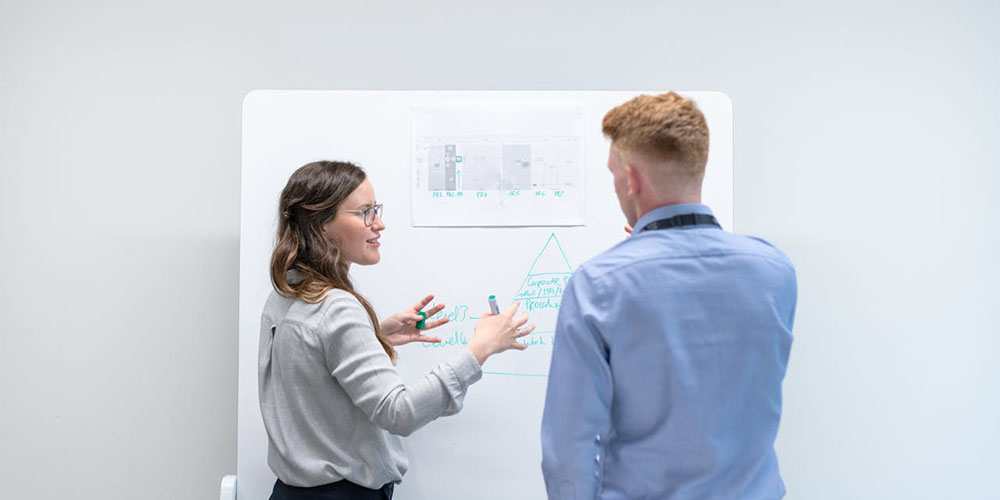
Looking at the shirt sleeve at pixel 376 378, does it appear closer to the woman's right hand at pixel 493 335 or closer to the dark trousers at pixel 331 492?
the woman's right hand at pixel 493 335

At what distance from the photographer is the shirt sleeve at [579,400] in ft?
3.25

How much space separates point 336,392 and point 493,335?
0.29m

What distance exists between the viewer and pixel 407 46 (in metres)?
2.00

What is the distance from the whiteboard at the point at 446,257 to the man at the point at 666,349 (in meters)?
0.68

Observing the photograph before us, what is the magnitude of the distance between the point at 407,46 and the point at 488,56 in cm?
22

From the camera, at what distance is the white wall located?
1.96 m

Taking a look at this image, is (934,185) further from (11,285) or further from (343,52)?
(11,285)

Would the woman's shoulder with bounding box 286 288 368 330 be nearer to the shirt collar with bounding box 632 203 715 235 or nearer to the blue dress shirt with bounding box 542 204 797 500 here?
the blue dress shirt with bounding box 542 204 797 500

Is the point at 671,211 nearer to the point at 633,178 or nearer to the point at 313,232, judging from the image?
the point at 633,178

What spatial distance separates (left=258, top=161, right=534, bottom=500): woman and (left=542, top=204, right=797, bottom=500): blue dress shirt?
11.5 inches

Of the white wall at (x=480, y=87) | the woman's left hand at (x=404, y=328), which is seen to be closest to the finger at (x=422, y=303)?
the woman's left hand at (x=404, y=328)

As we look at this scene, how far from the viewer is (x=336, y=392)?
1277 mm

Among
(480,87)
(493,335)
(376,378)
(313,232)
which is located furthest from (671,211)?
(480,87)

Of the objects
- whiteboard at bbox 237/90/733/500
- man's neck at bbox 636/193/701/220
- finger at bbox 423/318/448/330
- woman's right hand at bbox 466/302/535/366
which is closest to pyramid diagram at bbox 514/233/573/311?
whiteboard at bbox 237/90/733/500
